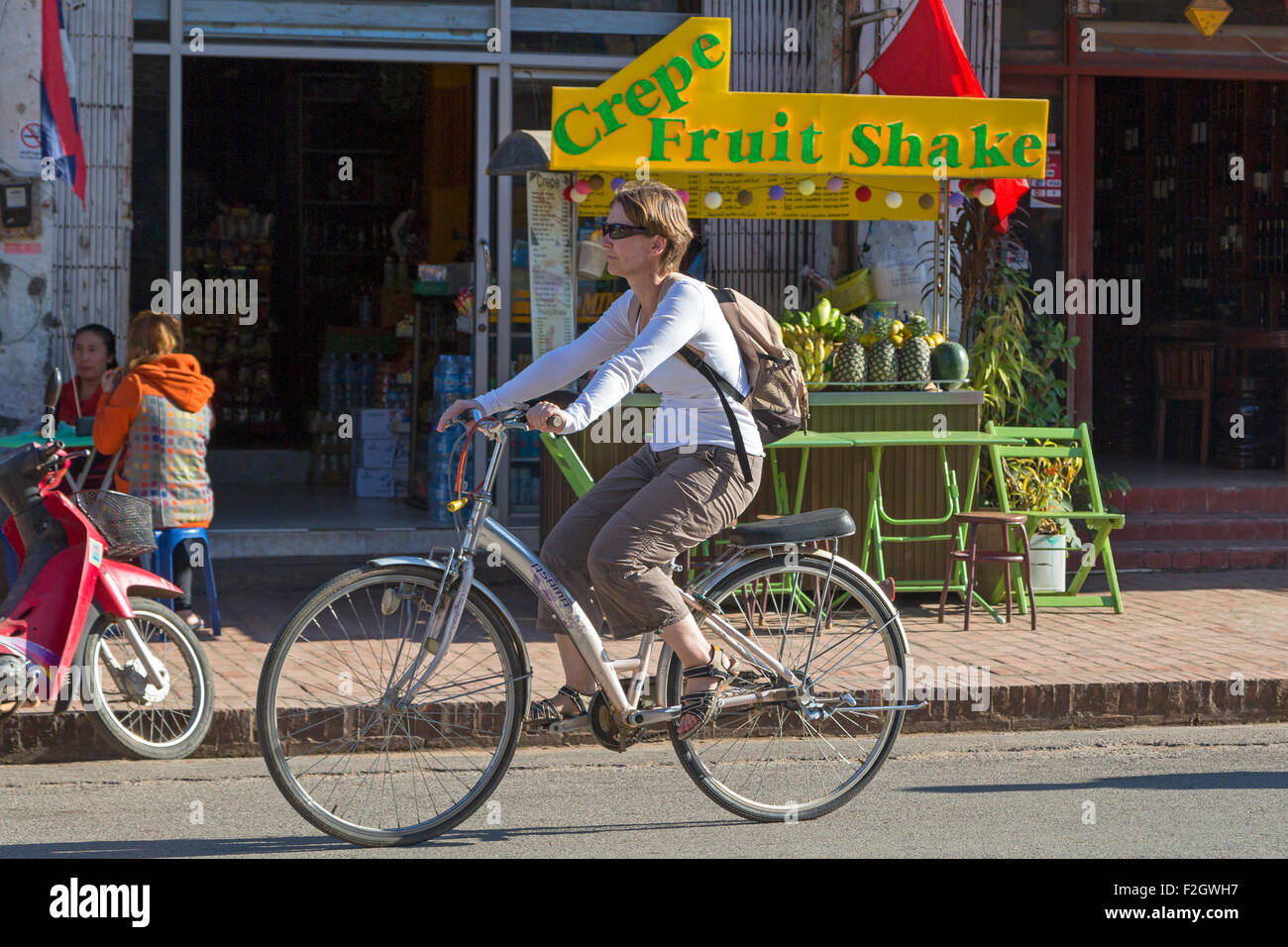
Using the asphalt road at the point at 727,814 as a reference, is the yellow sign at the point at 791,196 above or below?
above

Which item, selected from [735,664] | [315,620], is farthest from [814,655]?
[315,620]

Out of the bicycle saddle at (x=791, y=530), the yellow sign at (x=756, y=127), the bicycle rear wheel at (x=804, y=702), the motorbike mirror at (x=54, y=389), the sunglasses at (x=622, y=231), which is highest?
the yellow sign at (x=756, y=127)

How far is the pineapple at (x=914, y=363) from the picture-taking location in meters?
8.58

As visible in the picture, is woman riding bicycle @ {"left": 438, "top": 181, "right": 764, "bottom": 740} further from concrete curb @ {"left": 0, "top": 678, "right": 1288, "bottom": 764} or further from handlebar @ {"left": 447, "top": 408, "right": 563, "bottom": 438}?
concrete curb @ {"left": 0, "top": 678, "right": 1288, "bottom": 764}

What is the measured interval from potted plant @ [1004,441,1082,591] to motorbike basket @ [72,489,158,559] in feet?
15.5

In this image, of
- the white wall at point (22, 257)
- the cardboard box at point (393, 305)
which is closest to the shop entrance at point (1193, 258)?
the cardboard box at point (393, 305)

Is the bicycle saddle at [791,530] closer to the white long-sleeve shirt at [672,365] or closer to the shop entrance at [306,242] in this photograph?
the white long-sleeve shirt at [672,365]

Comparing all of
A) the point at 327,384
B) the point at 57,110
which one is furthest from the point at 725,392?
the point at 327,384

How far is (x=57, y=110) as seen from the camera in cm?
854

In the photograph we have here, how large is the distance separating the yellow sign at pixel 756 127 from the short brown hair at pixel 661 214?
326 centimetres

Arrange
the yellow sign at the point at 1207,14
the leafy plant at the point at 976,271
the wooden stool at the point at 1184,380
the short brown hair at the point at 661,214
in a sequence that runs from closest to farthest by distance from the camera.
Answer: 1. the short brown hair at the point at 661,214
2. the leafy plant at the point at 976,271
3. the yellow sign at the point at 1207,14
4. the wooden stool at the point at 1184,380

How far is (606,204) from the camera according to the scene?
918cm

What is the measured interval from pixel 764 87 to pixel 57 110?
422 cm

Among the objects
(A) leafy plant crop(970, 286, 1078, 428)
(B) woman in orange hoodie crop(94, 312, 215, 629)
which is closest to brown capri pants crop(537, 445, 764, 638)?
(B) woman in orange hoodie crop(94, 312, 215, 629)
